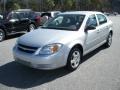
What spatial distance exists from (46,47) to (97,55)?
286 cm

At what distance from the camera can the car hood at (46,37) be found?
5723mm

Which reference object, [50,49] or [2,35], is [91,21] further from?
[2,35]

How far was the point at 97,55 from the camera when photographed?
790 cm

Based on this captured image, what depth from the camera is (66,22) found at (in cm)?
701

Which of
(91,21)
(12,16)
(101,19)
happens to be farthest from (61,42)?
(12,16)

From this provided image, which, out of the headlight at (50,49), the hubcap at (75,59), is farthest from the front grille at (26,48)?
the hubcap at (75,59)

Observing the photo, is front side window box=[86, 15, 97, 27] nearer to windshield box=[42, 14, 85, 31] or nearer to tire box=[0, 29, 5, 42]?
windshield box=[42, 14, 85, 31]

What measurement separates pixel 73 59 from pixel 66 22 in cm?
140

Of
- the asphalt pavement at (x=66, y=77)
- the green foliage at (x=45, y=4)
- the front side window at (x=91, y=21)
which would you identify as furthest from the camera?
the green foliage at (x=45, y=4)

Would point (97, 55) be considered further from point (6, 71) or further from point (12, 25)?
point (12, 25)

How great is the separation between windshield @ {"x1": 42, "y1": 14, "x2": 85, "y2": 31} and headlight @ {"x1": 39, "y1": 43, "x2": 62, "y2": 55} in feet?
3.73

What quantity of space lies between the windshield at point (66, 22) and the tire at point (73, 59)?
28.3 inches

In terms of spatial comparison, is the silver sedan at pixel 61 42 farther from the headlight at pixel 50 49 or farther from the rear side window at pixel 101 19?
the rear side window at pixel 101 19

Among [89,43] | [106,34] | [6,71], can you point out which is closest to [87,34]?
[89,43]
